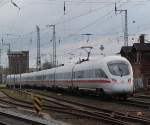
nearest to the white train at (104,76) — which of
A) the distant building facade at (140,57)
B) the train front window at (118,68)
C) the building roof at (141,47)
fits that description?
the train front window at (118,68)

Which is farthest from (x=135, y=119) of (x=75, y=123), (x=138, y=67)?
(x=138, y=67)

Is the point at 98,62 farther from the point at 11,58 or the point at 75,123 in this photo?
the point at 11,58

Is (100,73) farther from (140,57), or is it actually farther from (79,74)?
(140,57)

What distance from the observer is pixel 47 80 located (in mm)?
64625

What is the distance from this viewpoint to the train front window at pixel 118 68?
3494 centimetres

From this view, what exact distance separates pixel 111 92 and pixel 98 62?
3.63m

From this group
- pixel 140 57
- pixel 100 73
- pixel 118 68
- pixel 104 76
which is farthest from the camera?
pixel 140 57

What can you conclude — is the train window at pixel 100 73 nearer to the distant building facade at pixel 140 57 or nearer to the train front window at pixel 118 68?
the train front window at pixel 118 68

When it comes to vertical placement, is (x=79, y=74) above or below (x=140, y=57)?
below

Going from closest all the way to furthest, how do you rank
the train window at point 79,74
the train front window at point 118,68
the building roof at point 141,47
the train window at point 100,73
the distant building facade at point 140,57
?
the train front window at point 118,68, the train window at point 100,73, the train window at point 79,74, the distant building facade at point 140,57, the building roof at point 141,47

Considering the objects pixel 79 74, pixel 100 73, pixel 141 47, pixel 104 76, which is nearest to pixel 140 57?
pixel 141 47

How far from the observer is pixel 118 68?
35.3 metres

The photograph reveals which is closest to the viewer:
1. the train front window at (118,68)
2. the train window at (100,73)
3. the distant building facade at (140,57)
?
the train front window at (118,68)

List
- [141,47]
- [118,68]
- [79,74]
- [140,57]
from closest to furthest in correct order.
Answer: [118,68]
[79,74]
[140,57]
[141,47]
